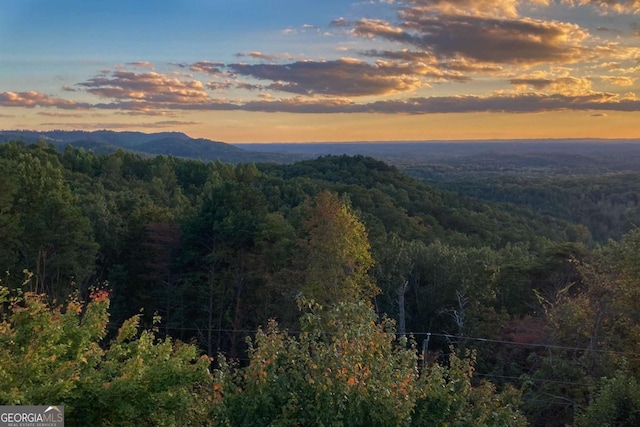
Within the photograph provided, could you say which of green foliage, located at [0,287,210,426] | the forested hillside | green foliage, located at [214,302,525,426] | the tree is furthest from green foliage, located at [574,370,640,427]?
the tree

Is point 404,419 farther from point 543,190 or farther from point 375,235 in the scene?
point 543,190

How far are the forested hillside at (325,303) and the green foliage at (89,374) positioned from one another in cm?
9

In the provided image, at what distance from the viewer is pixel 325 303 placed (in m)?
24.6

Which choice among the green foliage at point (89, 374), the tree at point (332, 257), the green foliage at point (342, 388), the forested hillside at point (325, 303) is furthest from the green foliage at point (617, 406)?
the tree at point (332, 257)

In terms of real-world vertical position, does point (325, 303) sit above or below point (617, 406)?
below

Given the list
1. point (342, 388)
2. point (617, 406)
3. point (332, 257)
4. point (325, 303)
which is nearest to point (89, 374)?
point (342, 388)

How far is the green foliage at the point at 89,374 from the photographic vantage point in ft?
26.3

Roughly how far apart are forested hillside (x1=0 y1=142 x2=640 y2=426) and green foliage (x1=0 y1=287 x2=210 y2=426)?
3.6 inches

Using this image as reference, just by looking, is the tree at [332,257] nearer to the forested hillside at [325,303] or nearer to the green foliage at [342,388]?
the forested hillside at [325,303]

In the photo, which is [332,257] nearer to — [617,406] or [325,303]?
[325,303]

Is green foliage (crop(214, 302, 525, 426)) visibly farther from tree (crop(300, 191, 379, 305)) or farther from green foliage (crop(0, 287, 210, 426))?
tree (crop(300, 191, 379, 305))

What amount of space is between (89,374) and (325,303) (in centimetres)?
1660

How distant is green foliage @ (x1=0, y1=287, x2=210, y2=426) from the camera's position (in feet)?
26.3

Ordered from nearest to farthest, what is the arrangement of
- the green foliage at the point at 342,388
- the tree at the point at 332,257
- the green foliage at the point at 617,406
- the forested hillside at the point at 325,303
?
the green foliage at the point at 342,388
the forested hillside at the point at 325,303
the green foliage at the point at 617,406
the tree at the point at 332,257
